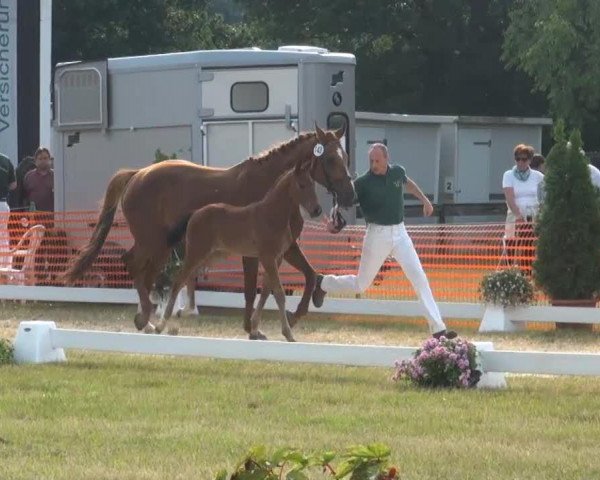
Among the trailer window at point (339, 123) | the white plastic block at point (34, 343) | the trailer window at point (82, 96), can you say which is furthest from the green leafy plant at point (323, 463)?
Result: the trailer window at point (82, 96)

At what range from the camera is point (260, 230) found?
12656 mm

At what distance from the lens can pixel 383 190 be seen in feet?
41.8

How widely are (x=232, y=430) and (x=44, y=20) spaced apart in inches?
669

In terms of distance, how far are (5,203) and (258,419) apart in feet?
35.0

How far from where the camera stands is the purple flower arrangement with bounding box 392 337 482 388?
398 inches

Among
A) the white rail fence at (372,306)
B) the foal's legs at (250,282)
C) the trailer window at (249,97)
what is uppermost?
the trailer window at (249,97)

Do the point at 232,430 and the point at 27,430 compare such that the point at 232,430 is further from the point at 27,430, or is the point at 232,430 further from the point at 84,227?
the point at 84,227

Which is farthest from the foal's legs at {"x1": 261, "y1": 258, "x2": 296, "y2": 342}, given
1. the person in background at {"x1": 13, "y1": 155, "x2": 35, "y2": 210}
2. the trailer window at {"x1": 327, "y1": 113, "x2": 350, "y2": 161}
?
the person in background at {"x1": 13, "y1": 155, "x2": 35, "y2": 210}

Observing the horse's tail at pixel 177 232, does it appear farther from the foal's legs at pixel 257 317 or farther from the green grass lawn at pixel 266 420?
the green grass lawn at pixel 266 420

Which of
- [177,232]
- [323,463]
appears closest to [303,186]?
[177,232]

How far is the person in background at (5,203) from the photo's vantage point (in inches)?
723

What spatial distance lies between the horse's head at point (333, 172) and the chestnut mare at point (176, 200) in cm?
15

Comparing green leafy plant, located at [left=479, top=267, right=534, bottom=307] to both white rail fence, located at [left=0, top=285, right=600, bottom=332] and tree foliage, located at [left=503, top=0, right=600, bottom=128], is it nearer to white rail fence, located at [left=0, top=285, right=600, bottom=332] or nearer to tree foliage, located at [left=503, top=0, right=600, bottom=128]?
white rail fence, located at [left=0, top=285, right=600, bottom=332]

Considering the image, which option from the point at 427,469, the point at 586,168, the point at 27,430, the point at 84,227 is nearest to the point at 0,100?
the point at 84,227
